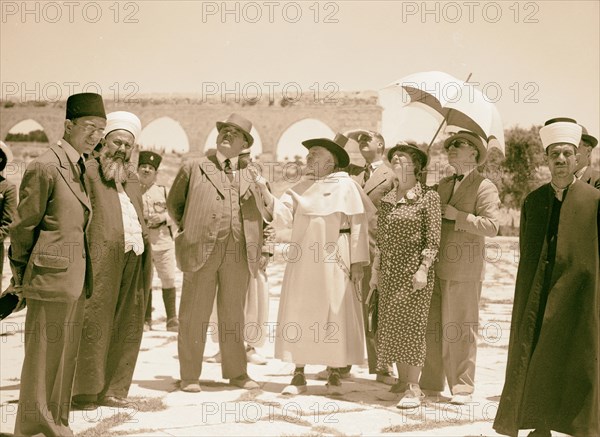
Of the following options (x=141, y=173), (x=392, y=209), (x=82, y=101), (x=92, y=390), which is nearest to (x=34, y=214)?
(x=82, y=101)

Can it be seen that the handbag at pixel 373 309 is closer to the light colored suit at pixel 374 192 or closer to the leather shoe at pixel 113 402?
the light colored suit at pixel 374 192

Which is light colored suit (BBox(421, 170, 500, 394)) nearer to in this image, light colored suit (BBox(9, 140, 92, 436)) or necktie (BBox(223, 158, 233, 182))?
necktie (BBox(223, 158, 233, 182))

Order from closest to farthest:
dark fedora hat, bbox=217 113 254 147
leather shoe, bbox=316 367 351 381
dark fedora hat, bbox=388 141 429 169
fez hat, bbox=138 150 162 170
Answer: dark fedora hat, bbox=388 141 429 169 < dark fedora hat, bbox=217 113 254 147 < leather shoe, bbox=316 367 351 381 < fez hat, bbox=138 150 162 170

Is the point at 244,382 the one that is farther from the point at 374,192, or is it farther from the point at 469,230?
the point at 469,230

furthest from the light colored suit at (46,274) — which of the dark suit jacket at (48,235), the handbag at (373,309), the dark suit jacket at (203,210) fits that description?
the handbag at (373,309)

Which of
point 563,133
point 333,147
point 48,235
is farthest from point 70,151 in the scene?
point 563,133

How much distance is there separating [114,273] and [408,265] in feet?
7.44

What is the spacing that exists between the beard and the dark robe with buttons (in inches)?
116

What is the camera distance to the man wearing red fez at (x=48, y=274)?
13.3 feet

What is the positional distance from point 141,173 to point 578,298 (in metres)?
5.77

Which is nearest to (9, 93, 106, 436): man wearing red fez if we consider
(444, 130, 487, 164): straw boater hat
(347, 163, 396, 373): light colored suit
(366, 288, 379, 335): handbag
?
(366, 288, 379, 335): handbag

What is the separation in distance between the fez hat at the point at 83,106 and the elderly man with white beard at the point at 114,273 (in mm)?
734

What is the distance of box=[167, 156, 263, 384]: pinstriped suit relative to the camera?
6.14m

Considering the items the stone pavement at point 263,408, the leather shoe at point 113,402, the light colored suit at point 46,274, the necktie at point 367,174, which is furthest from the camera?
the necktie at point 367,174
